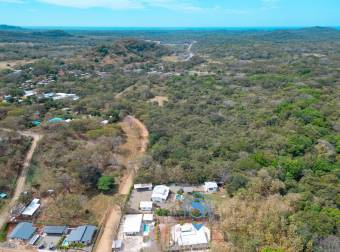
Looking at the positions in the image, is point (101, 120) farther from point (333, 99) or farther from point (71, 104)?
point (333, 99)

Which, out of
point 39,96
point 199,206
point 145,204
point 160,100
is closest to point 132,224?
point 145,204

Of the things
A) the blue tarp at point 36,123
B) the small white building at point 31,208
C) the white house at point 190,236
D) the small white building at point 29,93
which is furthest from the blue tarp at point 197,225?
the small white building at point 29,93

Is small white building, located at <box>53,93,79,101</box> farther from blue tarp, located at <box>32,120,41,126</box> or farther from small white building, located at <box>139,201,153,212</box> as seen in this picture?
small white building, located at <box>139,201,153,212</box>

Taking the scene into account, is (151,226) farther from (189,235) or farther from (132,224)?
(189,235)

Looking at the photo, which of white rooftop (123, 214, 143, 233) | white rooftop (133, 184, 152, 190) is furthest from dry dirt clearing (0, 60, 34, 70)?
white rooftop (123, 214, 143, 233)

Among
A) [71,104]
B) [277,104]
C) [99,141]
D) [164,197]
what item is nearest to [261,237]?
[164,197]

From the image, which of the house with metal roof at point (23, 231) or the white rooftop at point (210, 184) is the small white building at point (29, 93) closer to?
the house with metal roof at point (23, 231)

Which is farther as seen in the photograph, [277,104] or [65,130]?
[277,104]
